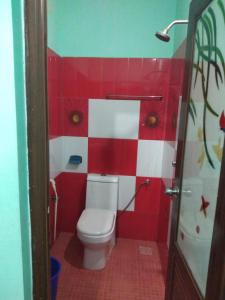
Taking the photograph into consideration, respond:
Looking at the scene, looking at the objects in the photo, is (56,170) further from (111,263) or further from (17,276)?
(17,276)

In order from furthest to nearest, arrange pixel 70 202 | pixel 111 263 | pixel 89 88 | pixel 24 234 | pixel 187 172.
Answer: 1. pixel 70 202
2. pixel 89 88
3. pixel 111 263
4. pixel 187 172
5. pixel 24 234

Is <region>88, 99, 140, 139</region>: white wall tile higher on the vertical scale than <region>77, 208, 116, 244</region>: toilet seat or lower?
higher

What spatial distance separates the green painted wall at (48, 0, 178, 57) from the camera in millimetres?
1909

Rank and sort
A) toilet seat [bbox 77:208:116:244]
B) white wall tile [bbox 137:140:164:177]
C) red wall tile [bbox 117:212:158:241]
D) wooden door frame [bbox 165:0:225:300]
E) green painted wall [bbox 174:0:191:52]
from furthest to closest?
red wall tile [bbox 117:212:158:241], white wall tile [bbox 137:140:164:177], toilet seat [bbox 77:208:116:244], green painted wall [bbox 174:0:191:52], wooden door frame [bbox 165:0:225:300]

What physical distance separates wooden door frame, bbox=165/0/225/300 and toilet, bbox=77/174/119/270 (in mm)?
679

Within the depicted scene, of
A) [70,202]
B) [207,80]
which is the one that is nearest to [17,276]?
[207,80]

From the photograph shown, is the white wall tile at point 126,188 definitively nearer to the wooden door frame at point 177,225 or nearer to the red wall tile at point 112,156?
the red wall tile at point 112,156

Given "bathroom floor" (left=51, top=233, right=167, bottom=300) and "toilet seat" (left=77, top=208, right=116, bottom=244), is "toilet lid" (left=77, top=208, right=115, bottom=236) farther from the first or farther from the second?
"bathroom floor" (left=51, top=233, right=167, bottom=300)

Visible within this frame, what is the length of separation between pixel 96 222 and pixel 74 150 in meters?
0.77

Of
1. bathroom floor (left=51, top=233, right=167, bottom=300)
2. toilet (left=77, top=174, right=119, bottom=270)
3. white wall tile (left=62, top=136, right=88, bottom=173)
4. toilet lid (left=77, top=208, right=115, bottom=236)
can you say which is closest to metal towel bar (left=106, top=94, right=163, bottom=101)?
white wall tile (left=62, top=136, right=88, bottom=173)

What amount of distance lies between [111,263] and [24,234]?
52.3 inches

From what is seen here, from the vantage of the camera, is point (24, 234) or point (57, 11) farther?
point (57, 11)

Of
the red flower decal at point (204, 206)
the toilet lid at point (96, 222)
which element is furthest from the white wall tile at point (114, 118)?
the red flower decal at point (204, 206)

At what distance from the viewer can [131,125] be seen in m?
2.09
